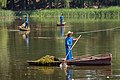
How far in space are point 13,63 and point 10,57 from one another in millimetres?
2998

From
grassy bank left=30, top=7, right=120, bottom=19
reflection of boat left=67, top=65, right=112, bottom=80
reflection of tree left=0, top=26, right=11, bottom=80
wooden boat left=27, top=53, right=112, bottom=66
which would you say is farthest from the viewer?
grassy bank left=30, top=7, right=120, bottom=19

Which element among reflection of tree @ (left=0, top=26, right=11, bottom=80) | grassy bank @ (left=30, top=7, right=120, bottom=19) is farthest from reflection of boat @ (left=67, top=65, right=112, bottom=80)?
grassy bank @ (left=30, top=7, right=120, bottom=19)

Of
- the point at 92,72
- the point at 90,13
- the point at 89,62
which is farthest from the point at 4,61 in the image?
the point at 90,13

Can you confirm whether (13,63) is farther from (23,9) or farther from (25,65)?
(23,9)

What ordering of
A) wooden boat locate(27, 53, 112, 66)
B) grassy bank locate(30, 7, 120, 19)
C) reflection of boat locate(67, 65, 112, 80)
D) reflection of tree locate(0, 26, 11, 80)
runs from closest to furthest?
1. reflection of boat locate(67, 65, 112, 80)
2. reflection of tree locate(0, 26, 11, 80)
3. wooden boat locate(27, 53, 112, 66)
4. grassy bank locate(30, 7, 120, 19)

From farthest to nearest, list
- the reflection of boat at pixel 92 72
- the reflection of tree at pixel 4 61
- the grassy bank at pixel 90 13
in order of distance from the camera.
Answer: the grassy bank at pixel 90 13 → the reflection of tree at pixel 4 61 → the reflection of boat at pixel 92 72

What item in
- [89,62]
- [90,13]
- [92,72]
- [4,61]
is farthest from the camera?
[90,13]

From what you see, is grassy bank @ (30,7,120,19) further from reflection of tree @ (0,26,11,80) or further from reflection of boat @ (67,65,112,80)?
reflection of boat @ (67,65,112,80)

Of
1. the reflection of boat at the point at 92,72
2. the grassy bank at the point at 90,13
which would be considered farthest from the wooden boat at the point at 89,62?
the grassy bank at the point at 90,13

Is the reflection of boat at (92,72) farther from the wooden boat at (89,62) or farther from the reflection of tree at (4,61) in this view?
the reflection of tree at (4,61)

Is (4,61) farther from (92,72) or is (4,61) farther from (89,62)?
(92,72)

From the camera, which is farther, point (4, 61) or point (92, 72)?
point (4, 61)

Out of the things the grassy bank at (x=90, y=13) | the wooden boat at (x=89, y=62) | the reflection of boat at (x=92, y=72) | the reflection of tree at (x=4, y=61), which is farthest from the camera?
the grassy bank at (x=90, y=13)

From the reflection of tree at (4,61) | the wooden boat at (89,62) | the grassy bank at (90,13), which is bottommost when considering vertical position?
the grassy bank at (90,13)
